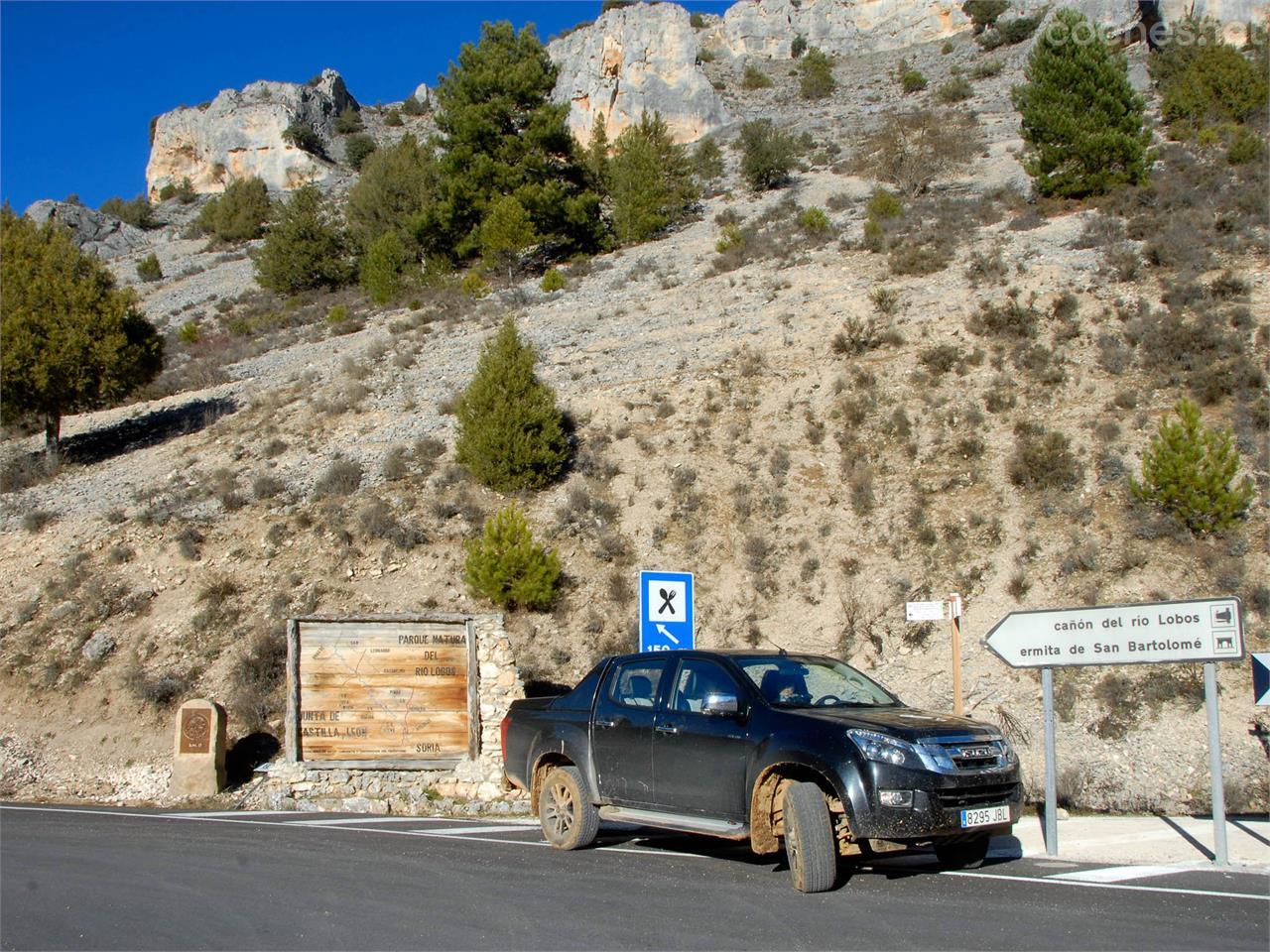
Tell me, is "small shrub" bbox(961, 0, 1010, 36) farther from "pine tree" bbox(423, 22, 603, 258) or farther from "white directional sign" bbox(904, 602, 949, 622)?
"white directional sign" bbox(904, 602, 949, 622)

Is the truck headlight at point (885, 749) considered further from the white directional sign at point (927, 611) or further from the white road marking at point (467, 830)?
the white road marking at point (467, 830)

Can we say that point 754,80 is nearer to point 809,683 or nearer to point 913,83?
point 913,83

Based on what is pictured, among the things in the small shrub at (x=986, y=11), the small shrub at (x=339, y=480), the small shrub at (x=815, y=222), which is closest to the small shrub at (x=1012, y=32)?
the small shrub at (x=986, y=11)

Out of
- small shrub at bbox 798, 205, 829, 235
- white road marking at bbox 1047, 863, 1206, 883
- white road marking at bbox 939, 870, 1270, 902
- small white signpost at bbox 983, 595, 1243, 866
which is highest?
small shrub at bbox 798, 205, 829, 235

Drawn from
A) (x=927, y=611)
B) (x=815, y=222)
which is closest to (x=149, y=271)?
(x=815, y=222)

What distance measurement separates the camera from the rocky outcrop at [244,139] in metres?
77.3

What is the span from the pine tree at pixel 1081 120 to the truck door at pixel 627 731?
109ft

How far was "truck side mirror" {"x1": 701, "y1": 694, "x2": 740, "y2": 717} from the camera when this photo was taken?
766cm

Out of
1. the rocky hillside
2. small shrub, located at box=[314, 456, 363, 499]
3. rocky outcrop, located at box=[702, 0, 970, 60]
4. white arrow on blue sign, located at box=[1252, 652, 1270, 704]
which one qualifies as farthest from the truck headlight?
rocky outcrop, located at box=[702, 0, 970, 60]

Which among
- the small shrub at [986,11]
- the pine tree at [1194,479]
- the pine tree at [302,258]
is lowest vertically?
the pine tree at [1194,479]

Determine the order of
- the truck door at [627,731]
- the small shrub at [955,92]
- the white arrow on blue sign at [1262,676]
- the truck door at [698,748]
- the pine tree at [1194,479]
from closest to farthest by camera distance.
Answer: the truck door at [698,748], the truck door at [627,731], the white arrow on blue sign at [1262,676], the pine tree at [1194,479], the small shrub at [955,92]

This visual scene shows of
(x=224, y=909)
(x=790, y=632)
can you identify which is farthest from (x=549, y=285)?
(x=224, y=909)

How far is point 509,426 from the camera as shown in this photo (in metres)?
23.9

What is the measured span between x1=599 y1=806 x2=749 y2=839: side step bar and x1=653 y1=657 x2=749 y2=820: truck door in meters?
0.06
